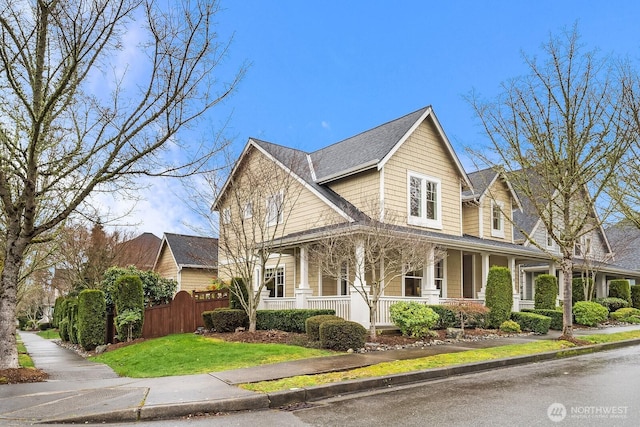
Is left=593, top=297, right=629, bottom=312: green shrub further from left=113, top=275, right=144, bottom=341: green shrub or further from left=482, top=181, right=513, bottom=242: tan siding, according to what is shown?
left=113, top=275, right=144, bottom=341: green shrub

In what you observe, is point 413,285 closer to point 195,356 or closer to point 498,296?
point 498,296

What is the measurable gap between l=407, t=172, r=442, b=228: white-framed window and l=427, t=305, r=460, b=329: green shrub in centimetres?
372

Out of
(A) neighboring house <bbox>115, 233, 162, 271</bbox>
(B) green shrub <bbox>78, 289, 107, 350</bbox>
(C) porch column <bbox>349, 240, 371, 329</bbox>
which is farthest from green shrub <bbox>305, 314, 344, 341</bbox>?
(A) neighboring house <bbox>115, 233, 162, 271</bbox>

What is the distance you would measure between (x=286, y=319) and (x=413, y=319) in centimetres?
451

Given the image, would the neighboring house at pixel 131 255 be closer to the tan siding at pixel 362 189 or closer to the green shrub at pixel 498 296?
the tan siding at pixel 362 189

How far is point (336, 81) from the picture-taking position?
21.4 metres

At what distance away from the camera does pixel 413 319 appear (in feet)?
47.9

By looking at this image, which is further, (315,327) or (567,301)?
(567,301)

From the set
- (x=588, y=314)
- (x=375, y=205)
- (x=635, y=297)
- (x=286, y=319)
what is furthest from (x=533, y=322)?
(x=635, y=297)

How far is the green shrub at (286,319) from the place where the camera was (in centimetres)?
1625

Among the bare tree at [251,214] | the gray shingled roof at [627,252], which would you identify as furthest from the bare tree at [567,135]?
the gray shingled roof at [627,252]

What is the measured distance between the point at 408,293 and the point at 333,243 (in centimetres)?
599

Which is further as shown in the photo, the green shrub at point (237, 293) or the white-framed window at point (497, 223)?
the white-framed window at point (497, 223)

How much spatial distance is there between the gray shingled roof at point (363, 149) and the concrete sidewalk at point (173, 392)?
31.7ft
